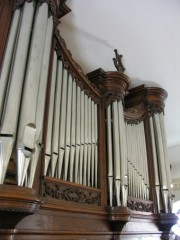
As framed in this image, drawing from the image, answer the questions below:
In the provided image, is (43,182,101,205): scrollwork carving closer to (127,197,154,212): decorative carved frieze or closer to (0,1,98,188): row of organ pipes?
(0,1,98,188): row of organ pipes

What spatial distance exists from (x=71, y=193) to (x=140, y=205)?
4.66ft

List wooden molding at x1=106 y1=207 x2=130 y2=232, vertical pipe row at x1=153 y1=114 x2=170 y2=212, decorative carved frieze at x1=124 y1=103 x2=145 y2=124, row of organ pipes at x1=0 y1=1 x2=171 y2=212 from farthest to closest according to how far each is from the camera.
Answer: decorative carved frieze at x1=124 y1=103 x2=145 y2=124 < vertical pipe row at x1=153 y1=114 x2=170 y2=212 < wooden molding at x1=106 y1=207 x2=130 y2=232 < row of organ pipes at x1=0 y1=1 x2=171 y2=212

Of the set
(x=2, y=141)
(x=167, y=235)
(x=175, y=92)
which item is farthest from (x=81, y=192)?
(x=175, y=92)

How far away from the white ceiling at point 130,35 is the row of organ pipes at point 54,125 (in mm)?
736

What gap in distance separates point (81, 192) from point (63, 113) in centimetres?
79

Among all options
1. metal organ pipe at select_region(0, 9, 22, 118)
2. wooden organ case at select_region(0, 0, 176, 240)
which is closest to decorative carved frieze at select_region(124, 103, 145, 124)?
wooden organ case at select_region(0, 0, 176, 240)

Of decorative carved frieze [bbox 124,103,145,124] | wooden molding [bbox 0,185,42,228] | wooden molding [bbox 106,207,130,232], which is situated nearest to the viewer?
wooden molding [bbox 0,185,42,228]

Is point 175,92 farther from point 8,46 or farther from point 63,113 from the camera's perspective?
point 8,46

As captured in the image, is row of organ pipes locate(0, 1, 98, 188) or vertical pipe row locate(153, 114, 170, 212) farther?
vertical pipe row locate(153, 114, 170, 212)

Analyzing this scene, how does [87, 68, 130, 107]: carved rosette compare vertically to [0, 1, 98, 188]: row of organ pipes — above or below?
above

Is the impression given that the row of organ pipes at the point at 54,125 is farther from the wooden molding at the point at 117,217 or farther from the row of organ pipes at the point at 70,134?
the wooden molding at the point at 117,217

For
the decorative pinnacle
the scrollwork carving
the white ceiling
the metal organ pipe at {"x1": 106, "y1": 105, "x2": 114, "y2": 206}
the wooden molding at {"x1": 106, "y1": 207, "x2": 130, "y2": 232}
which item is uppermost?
the white ceiling

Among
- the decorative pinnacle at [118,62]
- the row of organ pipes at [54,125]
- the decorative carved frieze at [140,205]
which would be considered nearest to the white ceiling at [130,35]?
the decorative pinnacle at [118,62]

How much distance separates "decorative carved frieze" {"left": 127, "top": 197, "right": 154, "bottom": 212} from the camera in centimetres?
312
